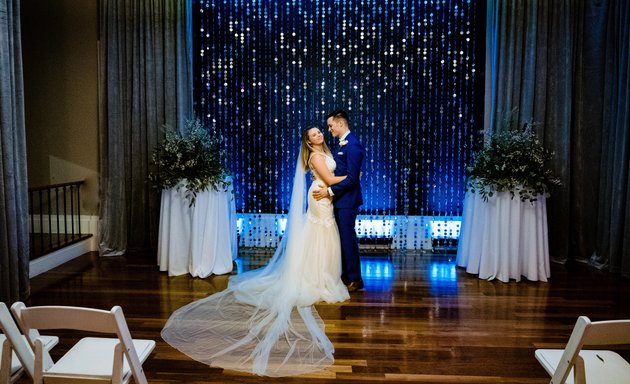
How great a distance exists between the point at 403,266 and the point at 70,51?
5147 millimetres

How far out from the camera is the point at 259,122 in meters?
6.80

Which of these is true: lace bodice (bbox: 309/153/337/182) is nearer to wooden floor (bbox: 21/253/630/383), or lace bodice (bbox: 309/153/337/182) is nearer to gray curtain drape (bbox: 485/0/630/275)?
wooden floor (bbox: 21/253/630/383)

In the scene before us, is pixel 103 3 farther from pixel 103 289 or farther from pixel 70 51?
pixel 103 289

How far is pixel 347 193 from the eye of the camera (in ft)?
15.5

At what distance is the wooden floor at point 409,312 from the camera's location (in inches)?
121

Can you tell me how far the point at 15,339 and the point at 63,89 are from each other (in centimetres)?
545

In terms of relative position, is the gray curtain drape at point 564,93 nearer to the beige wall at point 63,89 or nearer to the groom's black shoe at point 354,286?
the groom's black shoe at point 354,286

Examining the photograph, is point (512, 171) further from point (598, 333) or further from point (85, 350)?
point (85, 350)

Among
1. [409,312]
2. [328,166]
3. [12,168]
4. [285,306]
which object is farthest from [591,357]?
[12,168]

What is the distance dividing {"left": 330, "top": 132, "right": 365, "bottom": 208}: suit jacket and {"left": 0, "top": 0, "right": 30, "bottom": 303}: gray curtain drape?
2818 mm

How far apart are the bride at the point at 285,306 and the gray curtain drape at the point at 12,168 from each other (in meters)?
1.51

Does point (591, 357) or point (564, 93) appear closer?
point (591, 357)

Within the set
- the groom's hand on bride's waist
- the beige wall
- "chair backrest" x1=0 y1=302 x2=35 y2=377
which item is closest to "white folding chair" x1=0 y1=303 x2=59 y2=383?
"chair backrest" x1=0 y1=302 x2=35 y2=377

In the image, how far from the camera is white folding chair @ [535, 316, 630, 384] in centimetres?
176
